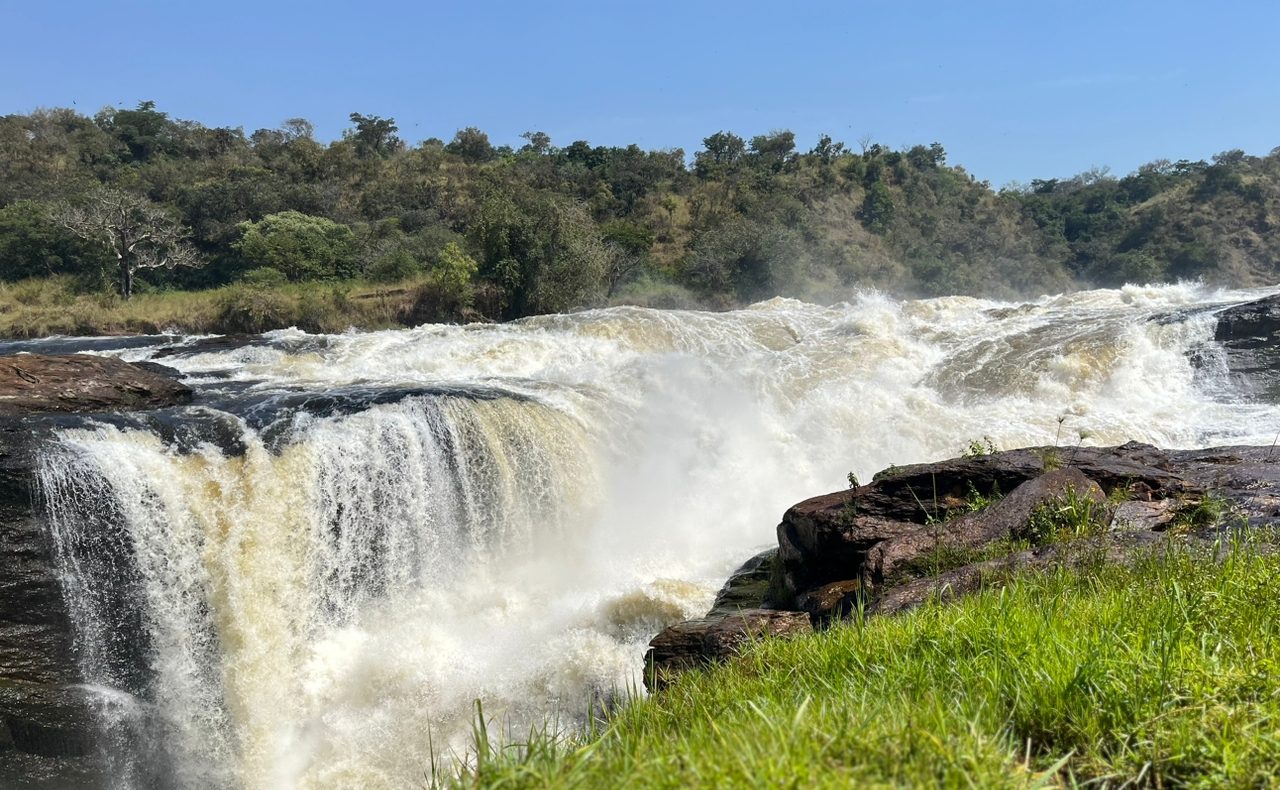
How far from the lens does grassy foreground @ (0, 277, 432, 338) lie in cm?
2250

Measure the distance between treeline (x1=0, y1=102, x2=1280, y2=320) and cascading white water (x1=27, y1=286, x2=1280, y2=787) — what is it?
493 inches

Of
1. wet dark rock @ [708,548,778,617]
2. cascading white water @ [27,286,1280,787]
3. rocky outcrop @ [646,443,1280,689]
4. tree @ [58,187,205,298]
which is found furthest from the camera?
tree @ [58,187,205,298]

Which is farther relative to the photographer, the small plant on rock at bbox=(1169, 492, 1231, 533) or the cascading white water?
the cascading white water

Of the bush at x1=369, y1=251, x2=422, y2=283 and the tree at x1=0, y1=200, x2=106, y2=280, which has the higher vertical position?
the tree at x1=0, y1=200, x2=106, y2=280

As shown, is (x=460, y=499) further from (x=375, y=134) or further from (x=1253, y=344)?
(x=375, y=134)

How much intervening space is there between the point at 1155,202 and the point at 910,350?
1632 inches

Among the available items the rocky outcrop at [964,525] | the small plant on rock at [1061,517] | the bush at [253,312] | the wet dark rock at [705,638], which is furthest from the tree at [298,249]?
the small plant on rock at [1061,517]

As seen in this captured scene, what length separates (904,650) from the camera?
101 inches

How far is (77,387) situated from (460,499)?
4.83 meters

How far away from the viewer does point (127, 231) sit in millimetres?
26281

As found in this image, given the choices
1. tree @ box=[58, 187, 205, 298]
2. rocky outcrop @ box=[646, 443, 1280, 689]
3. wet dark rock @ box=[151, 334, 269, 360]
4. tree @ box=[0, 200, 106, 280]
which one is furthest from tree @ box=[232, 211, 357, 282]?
rocky outcrop @ box=[646, 443, 1280, 689]

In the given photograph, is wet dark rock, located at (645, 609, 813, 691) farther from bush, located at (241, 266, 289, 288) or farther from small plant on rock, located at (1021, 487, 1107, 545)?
bush, located at (241, 266, 289, 288)

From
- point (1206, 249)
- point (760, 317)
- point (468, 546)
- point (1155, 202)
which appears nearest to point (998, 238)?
point (1206, 249)

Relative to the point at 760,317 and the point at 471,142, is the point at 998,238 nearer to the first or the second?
the point at 760,317
